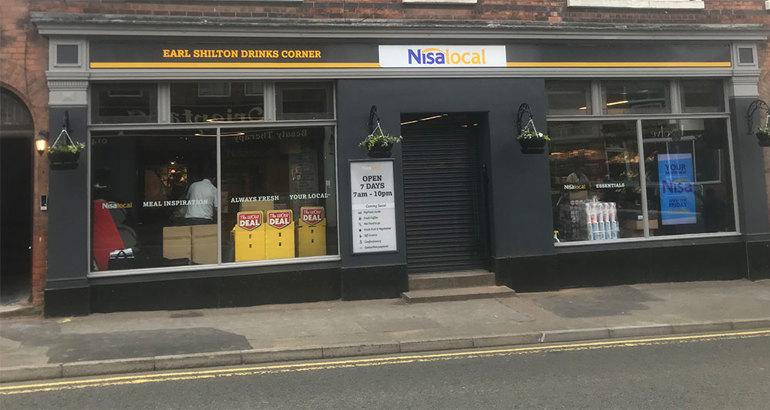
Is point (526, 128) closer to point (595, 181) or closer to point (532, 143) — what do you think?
point (532, 143)

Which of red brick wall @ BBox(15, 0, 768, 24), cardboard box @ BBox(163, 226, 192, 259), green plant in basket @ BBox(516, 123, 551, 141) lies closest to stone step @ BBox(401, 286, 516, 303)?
green plant in basket @ BBox(516, 123, 551, 141)

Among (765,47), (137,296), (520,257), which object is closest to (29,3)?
(137,296)

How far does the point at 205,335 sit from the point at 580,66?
8.05m

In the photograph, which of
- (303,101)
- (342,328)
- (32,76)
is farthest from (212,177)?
(342,328)

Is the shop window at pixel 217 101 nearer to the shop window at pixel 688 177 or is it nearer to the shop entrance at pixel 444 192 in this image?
the shop entrance at pixel 444 192

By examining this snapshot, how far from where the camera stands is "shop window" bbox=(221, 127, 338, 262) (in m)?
9.25

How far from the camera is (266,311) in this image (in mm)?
8602

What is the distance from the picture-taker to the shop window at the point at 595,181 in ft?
33.8

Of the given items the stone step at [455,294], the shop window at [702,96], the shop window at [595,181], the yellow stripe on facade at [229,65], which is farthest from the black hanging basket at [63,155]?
the shop window at [702,96]

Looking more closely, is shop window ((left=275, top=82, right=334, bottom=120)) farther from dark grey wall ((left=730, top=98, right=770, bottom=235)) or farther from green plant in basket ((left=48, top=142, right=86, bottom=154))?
dark grey wall ((left=730, top=98, right=770, bottom=235))

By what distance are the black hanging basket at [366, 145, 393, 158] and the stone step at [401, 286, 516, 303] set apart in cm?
242

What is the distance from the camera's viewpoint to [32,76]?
8.48m

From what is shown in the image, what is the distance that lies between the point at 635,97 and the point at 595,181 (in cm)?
183

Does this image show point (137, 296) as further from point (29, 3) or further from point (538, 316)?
point (538, 316)
